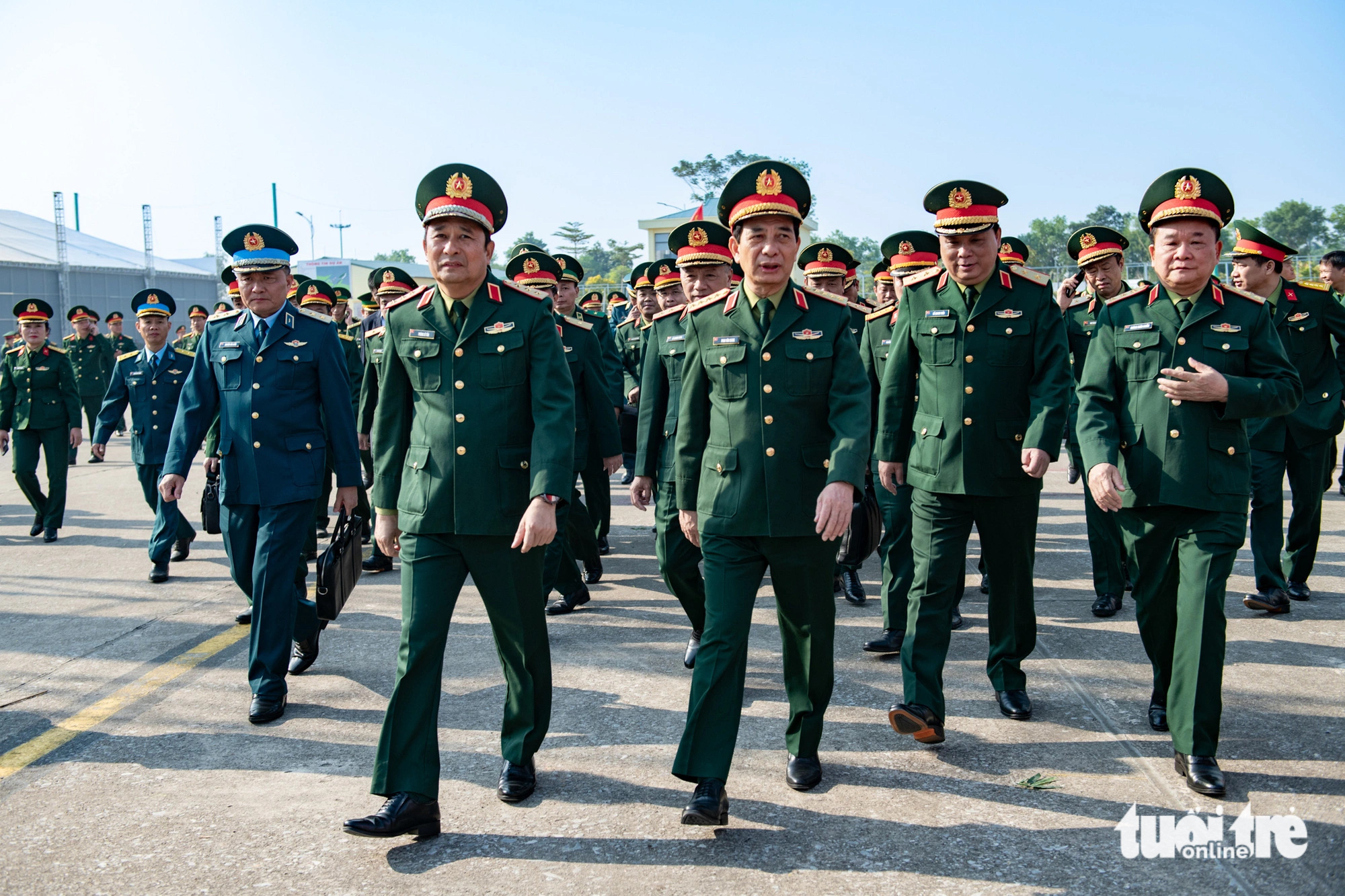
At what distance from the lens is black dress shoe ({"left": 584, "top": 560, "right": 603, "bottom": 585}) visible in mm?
7738

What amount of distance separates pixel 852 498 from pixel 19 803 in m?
3.33

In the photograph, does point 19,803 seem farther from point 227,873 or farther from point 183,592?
point 183,592

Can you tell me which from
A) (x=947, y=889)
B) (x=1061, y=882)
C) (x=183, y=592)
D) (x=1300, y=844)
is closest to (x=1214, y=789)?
(x=1300, y=844)

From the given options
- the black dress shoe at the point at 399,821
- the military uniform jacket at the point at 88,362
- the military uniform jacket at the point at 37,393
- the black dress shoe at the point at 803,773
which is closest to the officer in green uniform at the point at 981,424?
the black dress shoe at the point at 803,773

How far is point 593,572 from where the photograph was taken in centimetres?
778

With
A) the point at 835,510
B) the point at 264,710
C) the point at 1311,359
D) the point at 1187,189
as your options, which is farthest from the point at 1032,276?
the point at 264,710

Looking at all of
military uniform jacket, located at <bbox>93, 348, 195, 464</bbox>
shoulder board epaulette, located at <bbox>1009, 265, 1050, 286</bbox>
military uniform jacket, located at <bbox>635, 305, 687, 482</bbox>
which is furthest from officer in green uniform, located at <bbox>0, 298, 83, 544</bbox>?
shoulder board epaulette, located at <bbox>1009, 265, 1050, 286</bbox>

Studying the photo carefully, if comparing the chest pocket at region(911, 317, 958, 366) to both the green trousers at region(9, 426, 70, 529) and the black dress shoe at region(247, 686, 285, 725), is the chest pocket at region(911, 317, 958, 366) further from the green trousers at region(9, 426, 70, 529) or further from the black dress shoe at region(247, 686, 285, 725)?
the green trousers at region(9, 426, 70, 529)

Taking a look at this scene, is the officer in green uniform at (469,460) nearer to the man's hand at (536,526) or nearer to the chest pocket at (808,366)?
the man's hand at (536,526)

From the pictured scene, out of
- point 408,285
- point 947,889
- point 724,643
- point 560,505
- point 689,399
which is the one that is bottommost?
point 947,889

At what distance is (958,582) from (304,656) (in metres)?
3.47

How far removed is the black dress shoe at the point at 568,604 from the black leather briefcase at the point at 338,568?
6.33ft

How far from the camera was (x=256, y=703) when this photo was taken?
4867mm

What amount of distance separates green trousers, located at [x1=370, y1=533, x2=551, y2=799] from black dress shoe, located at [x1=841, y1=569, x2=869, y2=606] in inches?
137
